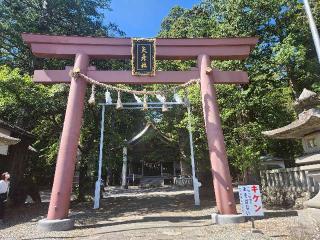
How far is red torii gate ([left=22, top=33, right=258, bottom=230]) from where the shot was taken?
9477mm

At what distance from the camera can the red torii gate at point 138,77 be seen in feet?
31.1

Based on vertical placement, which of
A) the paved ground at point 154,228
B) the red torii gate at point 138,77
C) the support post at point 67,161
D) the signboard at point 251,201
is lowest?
the paved ground at point 154,228

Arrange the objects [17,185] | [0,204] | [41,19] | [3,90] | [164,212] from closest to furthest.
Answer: [0,204] → [164,212] → [3,90] → [17,185] → [41,19]

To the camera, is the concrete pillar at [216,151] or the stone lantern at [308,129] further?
the concrete pillar at [216,151]

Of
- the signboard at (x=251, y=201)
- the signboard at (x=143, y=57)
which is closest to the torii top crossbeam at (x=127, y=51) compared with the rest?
the signboard at (x=143, y=57)

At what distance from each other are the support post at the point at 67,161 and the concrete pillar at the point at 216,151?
4082mm

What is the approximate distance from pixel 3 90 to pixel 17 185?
4.63m

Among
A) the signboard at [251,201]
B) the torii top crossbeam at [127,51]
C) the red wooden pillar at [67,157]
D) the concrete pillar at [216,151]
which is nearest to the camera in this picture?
the signboard at [251,201]

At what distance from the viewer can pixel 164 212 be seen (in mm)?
11805

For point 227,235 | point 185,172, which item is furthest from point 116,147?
point 185,172

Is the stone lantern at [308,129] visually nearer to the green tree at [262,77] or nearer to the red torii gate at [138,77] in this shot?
the red torii gate at [138,77]

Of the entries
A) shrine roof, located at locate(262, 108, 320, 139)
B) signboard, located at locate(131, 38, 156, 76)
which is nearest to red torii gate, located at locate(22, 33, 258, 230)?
signboard, located at locate(131, 38, 156, 76)

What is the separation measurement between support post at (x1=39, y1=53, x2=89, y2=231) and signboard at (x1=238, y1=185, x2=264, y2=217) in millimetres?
4892

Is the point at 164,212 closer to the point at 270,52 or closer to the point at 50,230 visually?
the point at 50,230
